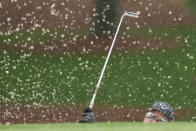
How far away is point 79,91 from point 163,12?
2.19 m

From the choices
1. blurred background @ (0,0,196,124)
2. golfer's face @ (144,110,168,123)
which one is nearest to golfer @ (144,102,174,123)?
golfer's face @ (144,110,168,123)

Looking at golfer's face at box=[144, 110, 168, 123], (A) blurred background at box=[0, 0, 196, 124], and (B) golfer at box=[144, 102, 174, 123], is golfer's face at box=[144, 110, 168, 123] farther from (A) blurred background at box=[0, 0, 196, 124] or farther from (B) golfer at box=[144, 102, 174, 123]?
(A) blurred background at box=[0, 0, 196, 124]

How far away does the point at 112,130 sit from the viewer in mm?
3209

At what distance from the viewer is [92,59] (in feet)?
31.6

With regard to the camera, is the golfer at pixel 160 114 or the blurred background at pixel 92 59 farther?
the blurred background at pixel 92 59

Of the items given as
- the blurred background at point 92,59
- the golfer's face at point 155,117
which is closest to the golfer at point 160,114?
the golfer's face at point 155,117

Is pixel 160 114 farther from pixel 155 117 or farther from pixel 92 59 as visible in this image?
pixel 92 59

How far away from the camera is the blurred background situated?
8.92 meters

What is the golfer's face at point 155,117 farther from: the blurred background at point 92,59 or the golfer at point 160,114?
the blurred background at point 92,59

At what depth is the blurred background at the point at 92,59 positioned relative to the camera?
29.3 feet

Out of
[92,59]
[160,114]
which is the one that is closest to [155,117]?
[160,114]

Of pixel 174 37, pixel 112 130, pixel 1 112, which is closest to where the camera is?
pixel 112 130

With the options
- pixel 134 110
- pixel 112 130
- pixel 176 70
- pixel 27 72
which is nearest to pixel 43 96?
pixel 27 72

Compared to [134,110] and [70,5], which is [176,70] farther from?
[70,5]
